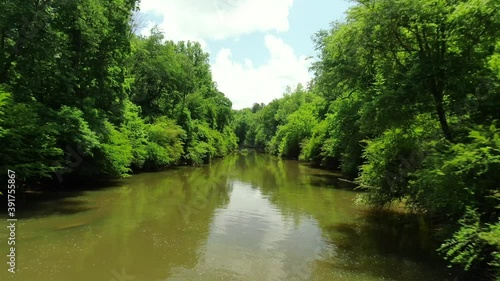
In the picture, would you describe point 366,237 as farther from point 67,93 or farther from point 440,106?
point 67,93

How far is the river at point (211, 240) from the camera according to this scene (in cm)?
895

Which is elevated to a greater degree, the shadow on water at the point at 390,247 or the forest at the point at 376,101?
the forest at the point at 376,101

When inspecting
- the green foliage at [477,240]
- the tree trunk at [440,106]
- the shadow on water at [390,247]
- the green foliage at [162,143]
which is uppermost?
the tree trunk at [440,106]

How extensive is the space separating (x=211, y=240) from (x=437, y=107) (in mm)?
8487

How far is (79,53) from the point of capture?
20.6 m

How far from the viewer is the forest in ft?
28.9

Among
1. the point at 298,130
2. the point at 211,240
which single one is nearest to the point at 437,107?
the point at 211,240

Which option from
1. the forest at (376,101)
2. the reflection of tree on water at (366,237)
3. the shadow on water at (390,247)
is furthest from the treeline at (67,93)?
the shadow on water at (390,247)

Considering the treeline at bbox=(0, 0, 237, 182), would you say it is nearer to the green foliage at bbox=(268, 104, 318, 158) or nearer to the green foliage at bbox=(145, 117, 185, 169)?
the green foliage at bbox=(145, 117, 185, 169)

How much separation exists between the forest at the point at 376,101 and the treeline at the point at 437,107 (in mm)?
41

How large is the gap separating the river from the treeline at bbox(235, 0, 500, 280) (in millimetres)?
1449

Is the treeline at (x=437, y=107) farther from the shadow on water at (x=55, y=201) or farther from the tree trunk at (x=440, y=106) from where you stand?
the shadow on water at (x=55, y=201)

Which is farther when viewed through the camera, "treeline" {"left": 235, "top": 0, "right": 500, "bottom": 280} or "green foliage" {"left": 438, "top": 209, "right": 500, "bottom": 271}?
"treeline" {"left": 235, "top": 0, "right": 500, "bottom": 280}

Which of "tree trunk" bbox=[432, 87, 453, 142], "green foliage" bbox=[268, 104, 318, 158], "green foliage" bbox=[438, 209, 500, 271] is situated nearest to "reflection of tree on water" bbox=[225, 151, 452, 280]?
"green foliage" bbox=[438, 209, 500, 271]
